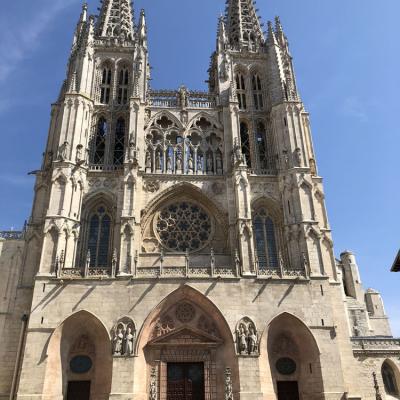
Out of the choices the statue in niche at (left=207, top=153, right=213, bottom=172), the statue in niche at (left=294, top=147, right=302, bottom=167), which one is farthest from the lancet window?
the statue in niche at (left=294, top=147, right=302, bottom=167)

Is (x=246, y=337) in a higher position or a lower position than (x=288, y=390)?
higher

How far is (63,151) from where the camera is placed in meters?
22.6

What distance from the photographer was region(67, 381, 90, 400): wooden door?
18.2 metres

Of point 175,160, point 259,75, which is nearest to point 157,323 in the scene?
point 175,160

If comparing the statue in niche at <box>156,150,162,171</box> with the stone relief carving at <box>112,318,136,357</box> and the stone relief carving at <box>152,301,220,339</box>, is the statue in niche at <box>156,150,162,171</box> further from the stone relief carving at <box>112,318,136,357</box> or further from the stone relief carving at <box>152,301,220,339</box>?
the stone relief carving at <box>112,318,136,357</box>

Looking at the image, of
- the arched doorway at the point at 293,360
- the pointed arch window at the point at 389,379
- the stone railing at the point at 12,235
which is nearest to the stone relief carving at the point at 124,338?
the arched doorway at the point at 293,360

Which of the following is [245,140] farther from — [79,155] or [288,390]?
[288,390]

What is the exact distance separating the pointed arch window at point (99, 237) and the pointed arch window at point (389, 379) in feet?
52.6

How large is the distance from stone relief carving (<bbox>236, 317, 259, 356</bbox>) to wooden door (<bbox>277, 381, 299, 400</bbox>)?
7.74ft

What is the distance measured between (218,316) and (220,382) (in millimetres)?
2879

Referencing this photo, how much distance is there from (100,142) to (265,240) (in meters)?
11.9

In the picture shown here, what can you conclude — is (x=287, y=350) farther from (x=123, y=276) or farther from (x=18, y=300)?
(x=18, y=300)

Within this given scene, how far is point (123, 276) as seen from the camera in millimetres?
19391

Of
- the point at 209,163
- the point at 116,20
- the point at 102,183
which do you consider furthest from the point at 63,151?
the point at 116,20
